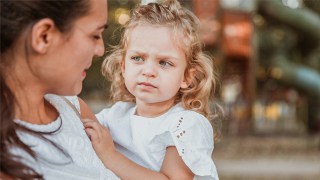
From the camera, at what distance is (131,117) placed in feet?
5.10

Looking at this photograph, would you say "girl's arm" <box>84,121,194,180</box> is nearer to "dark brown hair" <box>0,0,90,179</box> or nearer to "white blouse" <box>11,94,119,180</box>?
"white blouse" <box>11,94,119,180</box>

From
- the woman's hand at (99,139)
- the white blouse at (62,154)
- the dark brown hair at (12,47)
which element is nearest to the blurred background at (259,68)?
the woman's hand at (99,139)

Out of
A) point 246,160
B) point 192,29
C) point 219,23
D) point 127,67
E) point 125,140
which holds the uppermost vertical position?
point 219,23

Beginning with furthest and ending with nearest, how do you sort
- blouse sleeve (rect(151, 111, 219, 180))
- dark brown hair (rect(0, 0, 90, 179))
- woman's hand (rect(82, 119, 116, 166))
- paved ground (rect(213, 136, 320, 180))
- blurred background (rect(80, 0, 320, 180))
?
blurred background (rect(80, 0, 320, 180)), paved ground (rect(213, 136, 320, 180)), blouse sleeve (rect(151, 111, 219, 180)), woman's hand (rect(82, 119, 116, 166)), dark brown hair (rect(0, 0, 90, 179))

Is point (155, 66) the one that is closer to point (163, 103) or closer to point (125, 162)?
point (163, 103)

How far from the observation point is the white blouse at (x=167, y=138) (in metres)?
1.43

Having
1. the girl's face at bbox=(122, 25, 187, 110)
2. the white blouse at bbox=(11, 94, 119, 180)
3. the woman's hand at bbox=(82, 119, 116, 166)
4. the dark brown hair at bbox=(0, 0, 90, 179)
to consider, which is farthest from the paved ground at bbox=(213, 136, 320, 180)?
the dark brown hair at bbox=(0, 0, 90, 179)

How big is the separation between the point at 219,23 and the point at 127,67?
10.8 metres

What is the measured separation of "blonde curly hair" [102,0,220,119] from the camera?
152 cm

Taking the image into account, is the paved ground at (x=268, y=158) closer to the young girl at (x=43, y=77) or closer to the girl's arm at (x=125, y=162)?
the girl's arm at (x=125, y=162)

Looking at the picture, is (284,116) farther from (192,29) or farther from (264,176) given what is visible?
(192,29)

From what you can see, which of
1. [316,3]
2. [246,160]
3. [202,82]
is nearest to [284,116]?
[316,3]

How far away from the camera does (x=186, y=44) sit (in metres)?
1.51

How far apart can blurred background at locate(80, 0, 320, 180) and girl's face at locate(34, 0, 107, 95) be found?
8646 mm
